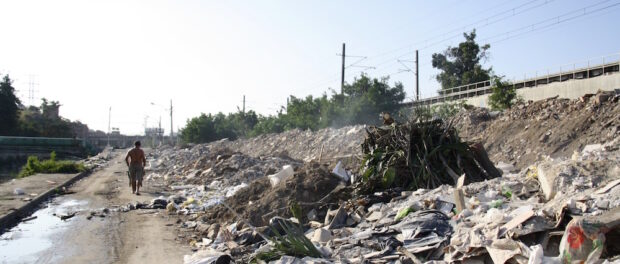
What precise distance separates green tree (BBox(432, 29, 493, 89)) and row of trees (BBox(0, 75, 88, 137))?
41.5m

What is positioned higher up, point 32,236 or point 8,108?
point 8,108

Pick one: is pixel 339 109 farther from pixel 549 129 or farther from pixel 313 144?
pixel 549 129

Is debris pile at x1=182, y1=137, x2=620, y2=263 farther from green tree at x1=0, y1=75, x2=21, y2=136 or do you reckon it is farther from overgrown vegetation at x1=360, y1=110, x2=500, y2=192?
green tree at x1=0, y1=75, x2=21, y2=136

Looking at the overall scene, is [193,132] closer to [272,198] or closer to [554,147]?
[554,147]

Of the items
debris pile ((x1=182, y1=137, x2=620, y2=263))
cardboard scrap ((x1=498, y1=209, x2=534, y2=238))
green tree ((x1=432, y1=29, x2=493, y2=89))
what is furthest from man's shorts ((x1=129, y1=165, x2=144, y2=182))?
green tree ((x1=432, y1=29, x2=493, y2=89))

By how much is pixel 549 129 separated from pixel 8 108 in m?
48.9

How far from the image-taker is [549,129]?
17922 mm

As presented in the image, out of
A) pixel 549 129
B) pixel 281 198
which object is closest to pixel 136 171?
pixel 281 198

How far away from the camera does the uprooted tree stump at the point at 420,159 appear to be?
344 inches

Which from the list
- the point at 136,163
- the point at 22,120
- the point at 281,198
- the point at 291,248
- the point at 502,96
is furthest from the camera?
the point at 22,120

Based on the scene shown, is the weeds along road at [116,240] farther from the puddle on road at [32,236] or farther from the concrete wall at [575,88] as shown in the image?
the concrete wall at [575,88]

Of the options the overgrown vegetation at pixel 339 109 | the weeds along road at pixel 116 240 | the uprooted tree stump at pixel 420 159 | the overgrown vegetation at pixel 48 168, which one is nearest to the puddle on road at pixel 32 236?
the weeds along road at pixel 116 240

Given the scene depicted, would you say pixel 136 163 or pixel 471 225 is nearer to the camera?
pixel 471 225

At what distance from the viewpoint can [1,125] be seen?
49406 millimetres
